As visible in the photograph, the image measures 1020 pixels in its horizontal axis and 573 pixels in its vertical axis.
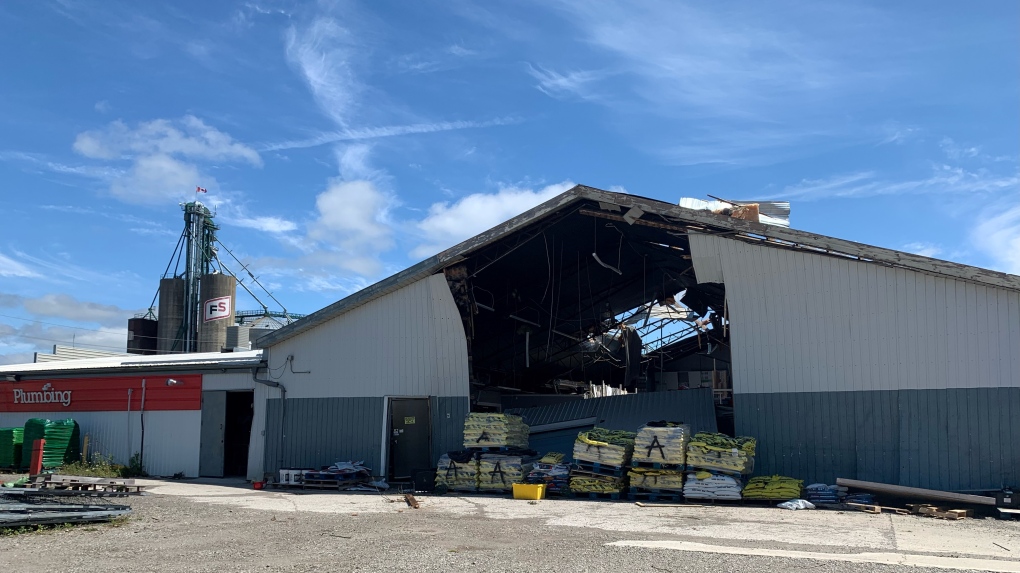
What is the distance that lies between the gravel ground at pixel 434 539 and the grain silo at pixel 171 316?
3423 centimetres

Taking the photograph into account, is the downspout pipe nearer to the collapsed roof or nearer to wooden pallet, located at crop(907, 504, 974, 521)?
the collapsed roof

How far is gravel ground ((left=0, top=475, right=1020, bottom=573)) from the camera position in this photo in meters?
9.74

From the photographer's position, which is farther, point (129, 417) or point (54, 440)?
point (129, 417)

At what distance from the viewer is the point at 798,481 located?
1634 centimetres

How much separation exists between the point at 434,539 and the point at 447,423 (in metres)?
9.06

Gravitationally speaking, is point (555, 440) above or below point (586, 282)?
below

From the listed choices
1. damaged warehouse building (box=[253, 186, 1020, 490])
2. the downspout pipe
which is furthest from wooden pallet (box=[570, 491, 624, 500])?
the downspout pipe

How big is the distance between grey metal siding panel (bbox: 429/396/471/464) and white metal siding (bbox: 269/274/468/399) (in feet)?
0.78

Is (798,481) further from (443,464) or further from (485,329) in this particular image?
(485,329)

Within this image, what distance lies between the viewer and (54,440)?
23.8m

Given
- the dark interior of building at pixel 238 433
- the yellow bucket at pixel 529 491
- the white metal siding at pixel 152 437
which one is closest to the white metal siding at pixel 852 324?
the yellow bucket at pixel 529 491

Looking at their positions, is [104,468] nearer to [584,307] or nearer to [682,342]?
[584,307]

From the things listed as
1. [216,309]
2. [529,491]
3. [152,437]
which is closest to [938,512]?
[529,491]

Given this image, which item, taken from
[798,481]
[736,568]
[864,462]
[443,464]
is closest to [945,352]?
[864,462]
